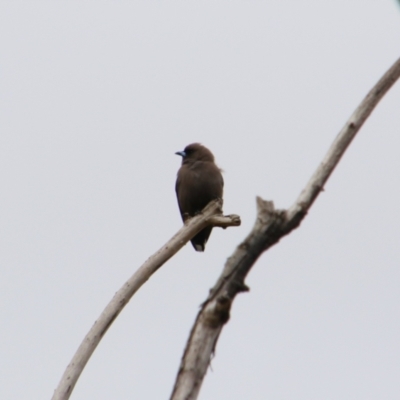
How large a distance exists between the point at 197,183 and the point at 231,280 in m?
6.46

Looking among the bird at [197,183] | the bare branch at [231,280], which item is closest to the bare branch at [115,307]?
the bare branch at [231,280]

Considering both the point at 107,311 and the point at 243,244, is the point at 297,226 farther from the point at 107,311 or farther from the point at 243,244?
the point at 107,311

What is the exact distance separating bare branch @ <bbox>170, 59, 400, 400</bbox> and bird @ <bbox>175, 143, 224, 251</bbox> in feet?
19.6

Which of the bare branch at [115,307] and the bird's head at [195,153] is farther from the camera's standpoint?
the bird's head at [195,153]

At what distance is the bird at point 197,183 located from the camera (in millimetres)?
10047

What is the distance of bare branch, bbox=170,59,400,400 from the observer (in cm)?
351

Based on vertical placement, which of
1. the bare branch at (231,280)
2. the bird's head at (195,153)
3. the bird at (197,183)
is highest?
the bird's head at (195,153)

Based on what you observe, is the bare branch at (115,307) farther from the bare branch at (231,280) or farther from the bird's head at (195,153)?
the bird's head at (195,153)

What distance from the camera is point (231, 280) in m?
3.67

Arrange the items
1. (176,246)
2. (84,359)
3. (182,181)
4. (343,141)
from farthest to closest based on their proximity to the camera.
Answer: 1. (182,181)
2. (176,246)
3. (84,359)
4. (343,141)

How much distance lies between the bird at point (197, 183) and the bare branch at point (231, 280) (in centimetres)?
596

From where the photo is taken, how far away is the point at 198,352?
354 centimetres

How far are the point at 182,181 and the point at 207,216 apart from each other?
10.4ft

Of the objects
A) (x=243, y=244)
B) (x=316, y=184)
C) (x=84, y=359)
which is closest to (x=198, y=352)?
(x=243, y=244)
